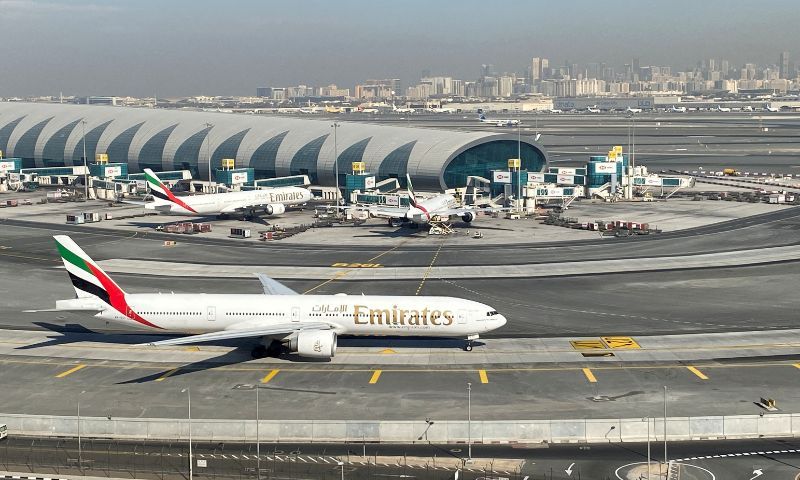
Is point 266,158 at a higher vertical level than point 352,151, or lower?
lower

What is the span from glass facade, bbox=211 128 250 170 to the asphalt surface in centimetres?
14525

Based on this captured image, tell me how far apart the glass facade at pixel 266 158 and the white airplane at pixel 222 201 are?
108ft

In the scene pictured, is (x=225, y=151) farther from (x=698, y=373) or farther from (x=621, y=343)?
(x=698, y=373)

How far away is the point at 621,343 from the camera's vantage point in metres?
70.3

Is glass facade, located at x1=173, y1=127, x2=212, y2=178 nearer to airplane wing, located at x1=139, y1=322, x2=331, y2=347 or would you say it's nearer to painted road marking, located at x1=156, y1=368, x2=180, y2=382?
airplane wing, located at x1=139, y1=322, x2=331, y2=347

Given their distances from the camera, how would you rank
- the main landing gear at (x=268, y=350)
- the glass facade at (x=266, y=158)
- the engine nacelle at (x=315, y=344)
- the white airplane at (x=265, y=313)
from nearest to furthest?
the engine nacelle at (x=315, y=344)
the white airplane at (x=265, y=313)
the main landing gear at (x=268, y=350)
the glass facade at (x=266, y=158)

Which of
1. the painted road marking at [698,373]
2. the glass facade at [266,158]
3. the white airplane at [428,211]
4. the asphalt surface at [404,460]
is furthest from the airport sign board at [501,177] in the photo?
the asphalt surface at [404,460]

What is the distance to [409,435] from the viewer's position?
4941 centimetres

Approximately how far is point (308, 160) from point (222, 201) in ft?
137

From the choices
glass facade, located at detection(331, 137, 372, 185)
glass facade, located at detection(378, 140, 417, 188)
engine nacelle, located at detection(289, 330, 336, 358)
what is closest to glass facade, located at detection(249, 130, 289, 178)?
glass facade, located at detection(331, 137, 372, 185)

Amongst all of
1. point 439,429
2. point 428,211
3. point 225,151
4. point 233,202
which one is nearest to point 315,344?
point 439,429

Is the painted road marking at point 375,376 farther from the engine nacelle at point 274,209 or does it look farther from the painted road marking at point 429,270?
the engine nacelle at point 274,209

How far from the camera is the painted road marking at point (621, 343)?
6912 cm

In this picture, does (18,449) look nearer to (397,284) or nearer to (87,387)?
(87,387)
